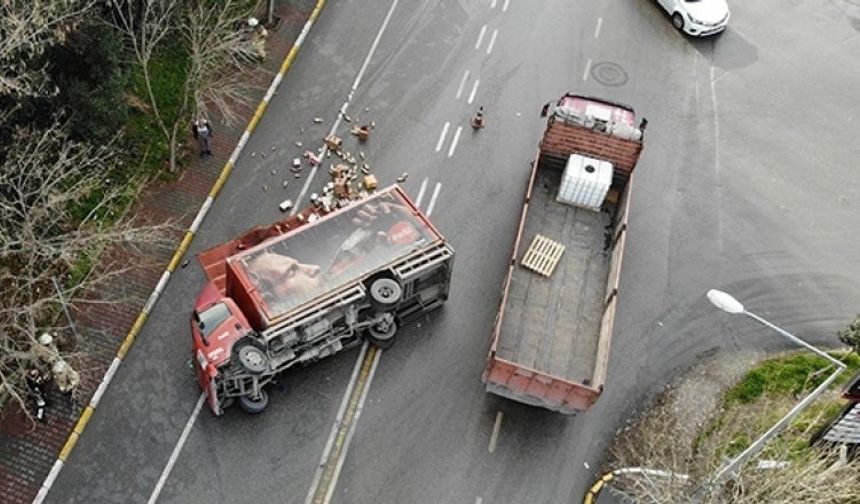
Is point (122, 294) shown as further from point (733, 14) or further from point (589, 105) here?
point (733, 14)

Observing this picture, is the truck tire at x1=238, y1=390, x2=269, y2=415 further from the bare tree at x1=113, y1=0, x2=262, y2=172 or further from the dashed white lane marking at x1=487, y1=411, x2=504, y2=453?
the bare tree at x1=113, y1=0, x2=262, y2=172

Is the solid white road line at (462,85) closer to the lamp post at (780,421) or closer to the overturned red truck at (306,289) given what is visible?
the overturned red truck at (306,289)

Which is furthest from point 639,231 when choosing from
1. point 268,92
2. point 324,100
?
point 268,92

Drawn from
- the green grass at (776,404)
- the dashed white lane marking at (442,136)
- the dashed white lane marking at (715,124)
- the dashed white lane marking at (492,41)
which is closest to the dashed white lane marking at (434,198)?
the dashed white lane marking at (442,136)

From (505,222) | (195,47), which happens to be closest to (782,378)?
(505,222)

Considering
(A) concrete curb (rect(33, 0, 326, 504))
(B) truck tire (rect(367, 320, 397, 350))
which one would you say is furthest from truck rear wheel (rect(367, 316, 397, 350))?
(A) concrete curb (rect(33, 0, 326, 504))

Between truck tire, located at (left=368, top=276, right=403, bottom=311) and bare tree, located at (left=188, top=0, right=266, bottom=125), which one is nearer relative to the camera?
truck tire, located at (left=368, top=276, right=403, bottom=311)

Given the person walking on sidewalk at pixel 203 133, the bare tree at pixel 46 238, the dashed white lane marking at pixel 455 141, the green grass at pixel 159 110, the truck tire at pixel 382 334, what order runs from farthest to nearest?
the dashed white lane marking at pixel 455 141, the green grass at pixel 159 110, the person walking on sidewalk at pixel 203 133, the truck tire at pixel 382 334, the bare tree at pixel 46 238
